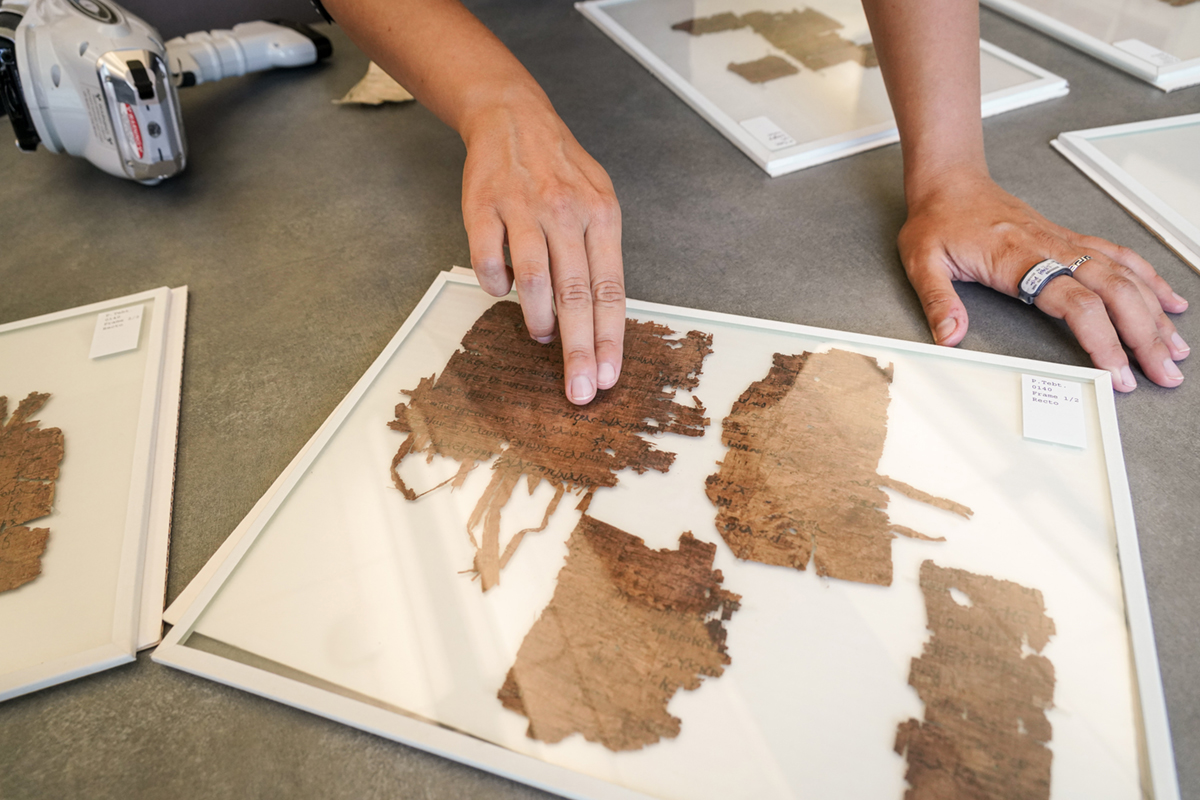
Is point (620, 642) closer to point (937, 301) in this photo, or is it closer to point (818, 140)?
point (937, 301)

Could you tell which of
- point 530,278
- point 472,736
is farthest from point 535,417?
point 472,736

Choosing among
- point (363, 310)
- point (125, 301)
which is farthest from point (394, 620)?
point (125, 301)

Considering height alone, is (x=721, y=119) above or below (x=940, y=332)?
above

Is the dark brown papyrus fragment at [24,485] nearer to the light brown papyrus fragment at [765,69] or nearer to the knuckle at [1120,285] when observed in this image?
the knuckle at [1120,285]

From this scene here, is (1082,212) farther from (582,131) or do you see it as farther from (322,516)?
(322,516)

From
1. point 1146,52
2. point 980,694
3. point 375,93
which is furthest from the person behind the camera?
point 375,93

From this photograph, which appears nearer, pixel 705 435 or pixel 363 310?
pixel 705 435

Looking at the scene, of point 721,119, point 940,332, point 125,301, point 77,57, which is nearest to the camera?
point 940,332
